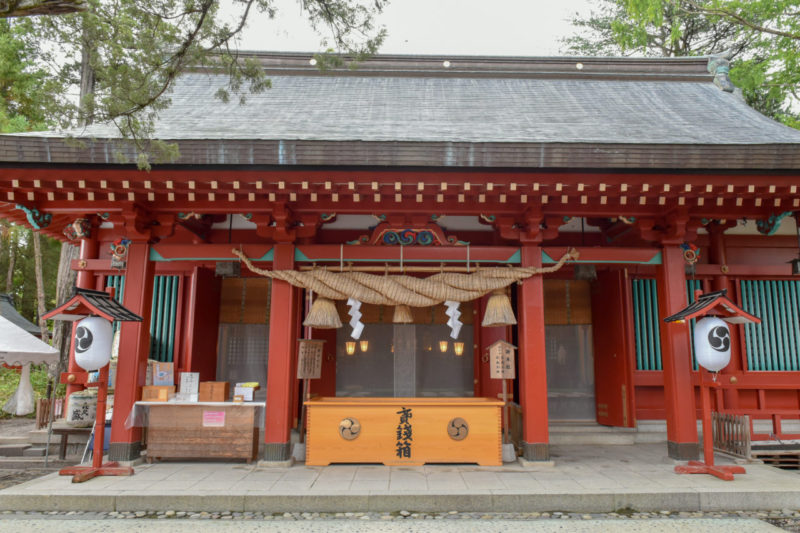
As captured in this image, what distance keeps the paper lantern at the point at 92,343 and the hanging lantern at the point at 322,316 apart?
2.22 metres

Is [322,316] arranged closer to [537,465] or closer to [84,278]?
[537,465]

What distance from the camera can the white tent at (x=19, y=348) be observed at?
649cm

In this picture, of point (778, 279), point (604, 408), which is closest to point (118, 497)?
point (604, 408)

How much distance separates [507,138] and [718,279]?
449cm

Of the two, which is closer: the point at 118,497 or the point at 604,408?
the point at 118,497

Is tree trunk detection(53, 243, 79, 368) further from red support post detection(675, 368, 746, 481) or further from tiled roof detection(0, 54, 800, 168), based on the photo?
red support post detection(675, 368, 746, 481)

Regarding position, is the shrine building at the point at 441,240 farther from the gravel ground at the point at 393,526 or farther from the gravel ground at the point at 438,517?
the gravel ground at the point at 393,526

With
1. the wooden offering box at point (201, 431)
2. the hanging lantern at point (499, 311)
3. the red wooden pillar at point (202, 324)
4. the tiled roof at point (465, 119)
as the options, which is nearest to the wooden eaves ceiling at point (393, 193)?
the tiled roof at point (465, 119)

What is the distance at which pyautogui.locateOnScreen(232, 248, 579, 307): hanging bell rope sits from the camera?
6.08 meters

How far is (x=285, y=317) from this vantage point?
6129mm

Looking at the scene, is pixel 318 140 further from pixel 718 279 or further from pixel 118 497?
pixel 718 279

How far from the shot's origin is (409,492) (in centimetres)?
479

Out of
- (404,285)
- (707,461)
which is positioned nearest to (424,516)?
(404,285)

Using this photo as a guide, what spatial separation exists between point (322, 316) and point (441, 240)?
1834 millimetres
